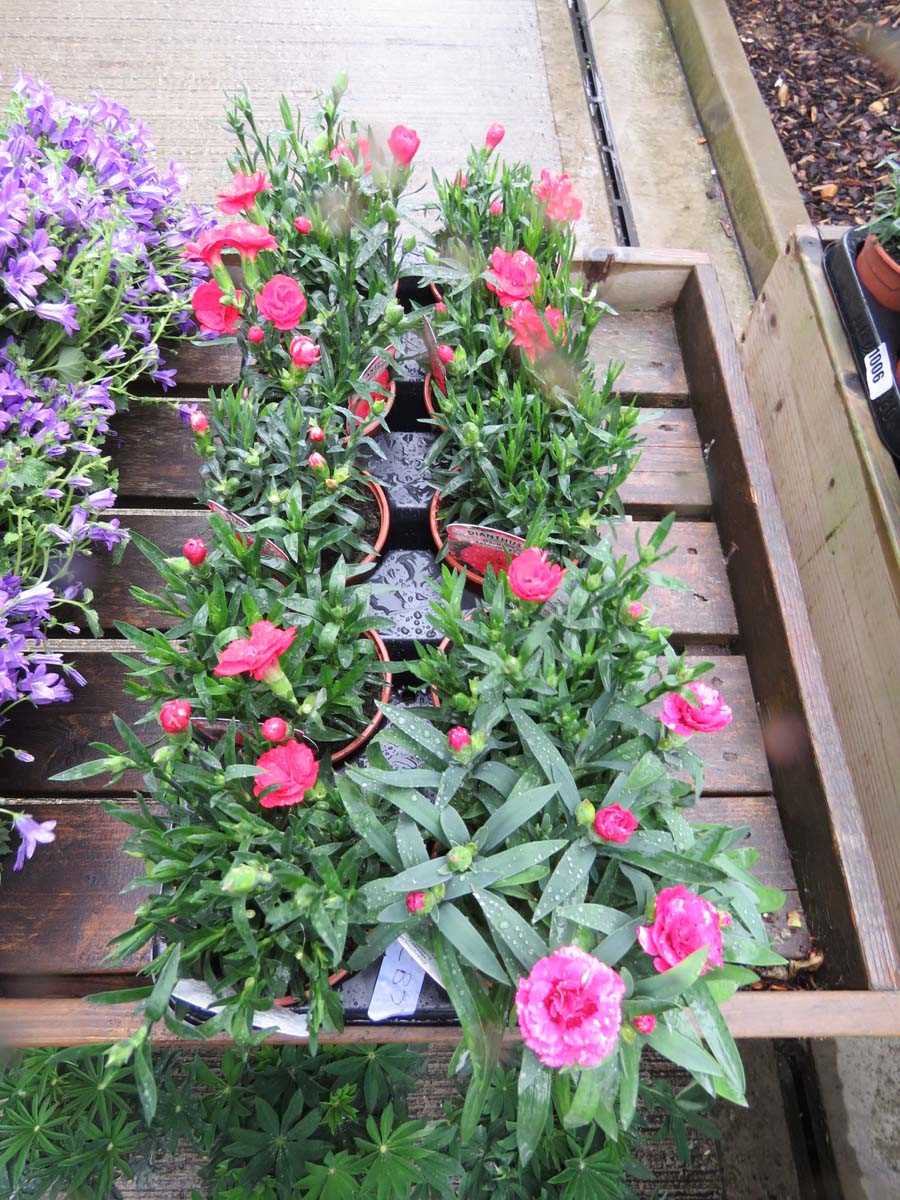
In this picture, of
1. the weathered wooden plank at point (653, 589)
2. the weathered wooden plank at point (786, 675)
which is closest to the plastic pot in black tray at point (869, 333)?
the weathered wooden plank at point (786, 675)

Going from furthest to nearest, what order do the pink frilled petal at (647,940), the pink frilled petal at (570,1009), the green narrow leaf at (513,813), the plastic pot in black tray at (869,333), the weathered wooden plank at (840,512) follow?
the plastic pot in black tray at (869,333) < the weathered wooden plank at (840,512) < the green narrow leaf at (513,813) < the pink frilled petal at (647,940) < the pink frilled petal at (570,1009)

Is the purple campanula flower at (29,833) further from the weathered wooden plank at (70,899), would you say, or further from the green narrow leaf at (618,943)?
the green narrow leaf at (618,943)

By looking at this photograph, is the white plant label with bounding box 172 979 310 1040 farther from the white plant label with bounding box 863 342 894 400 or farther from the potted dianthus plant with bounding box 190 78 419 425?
the white plant label with bounding box 863 342 894 400

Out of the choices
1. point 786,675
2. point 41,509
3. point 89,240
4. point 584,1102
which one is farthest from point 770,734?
point 89,240

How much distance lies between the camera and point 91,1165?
3.80 ft

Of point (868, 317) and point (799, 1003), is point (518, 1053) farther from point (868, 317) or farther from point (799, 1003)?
point (868, 317)

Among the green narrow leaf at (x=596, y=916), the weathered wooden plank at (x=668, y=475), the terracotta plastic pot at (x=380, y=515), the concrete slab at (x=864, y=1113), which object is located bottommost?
the concrete slab at (x=864, y=1113)

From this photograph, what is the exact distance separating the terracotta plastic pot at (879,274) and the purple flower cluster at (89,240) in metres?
1.28

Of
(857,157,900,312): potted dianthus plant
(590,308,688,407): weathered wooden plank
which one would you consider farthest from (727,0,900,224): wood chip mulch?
(590,308,688,407): weathered wooden plank

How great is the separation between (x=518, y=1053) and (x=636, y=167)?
8.40ft

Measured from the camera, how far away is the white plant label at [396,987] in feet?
3.10

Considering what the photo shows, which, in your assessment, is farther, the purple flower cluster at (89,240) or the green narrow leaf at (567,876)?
the purple flower cluster at (89,240)

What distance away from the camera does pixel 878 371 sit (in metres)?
1.50

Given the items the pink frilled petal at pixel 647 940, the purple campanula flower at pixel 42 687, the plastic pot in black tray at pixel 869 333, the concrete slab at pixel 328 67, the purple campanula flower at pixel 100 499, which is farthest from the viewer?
the concrete slab at pixel 328 67
